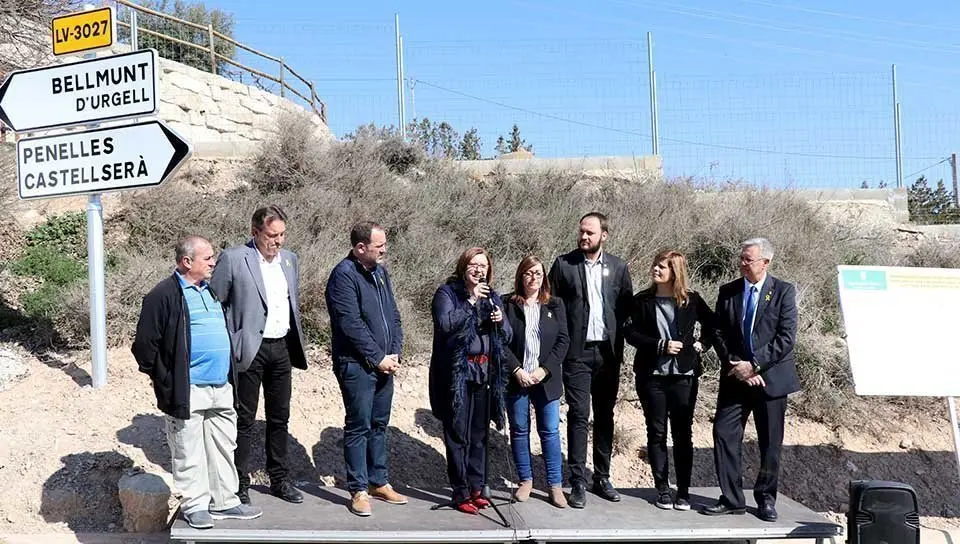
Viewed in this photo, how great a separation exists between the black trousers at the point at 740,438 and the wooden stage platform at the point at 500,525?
0.16 meters

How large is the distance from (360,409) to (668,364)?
1949 mm

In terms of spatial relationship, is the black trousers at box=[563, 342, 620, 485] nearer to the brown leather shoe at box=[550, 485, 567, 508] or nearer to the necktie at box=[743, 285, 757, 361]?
the brown leather shoe at box=[550, 485, 567, 508]

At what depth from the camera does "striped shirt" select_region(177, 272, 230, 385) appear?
518 centimetres

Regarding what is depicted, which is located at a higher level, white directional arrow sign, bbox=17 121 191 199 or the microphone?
white directional arrow sign, bbox=17 121 191 199

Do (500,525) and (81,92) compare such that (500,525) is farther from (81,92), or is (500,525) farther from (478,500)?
(81,92)

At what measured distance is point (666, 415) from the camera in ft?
19.5

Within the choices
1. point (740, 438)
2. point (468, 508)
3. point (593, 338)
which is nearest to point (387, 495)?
point (468, 508)

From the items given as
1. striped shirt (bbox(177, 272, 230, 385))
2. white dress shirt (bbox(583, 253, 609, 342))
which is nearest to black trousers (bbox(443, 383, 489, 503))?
white dress shirt (bbox(583, 253, 609, 342))

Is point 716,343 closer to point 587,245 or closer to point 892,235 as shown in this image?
point 587,245

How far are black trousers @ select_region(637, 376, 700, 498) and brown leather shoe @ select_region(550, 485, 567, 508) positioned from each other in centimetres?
63

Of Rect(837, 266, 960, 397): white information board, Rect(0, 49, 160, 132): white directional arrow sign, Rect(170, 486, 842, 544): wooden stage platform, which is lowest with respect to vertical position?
Rect(170, 486, 842, 544): wooden stage platform

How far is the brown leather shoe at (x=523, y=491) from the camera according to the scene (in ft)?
19.3

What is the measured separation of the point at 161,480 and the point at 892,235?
393 inches

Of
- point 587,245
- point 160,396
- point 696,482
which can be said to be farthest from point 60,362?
point 696,482
